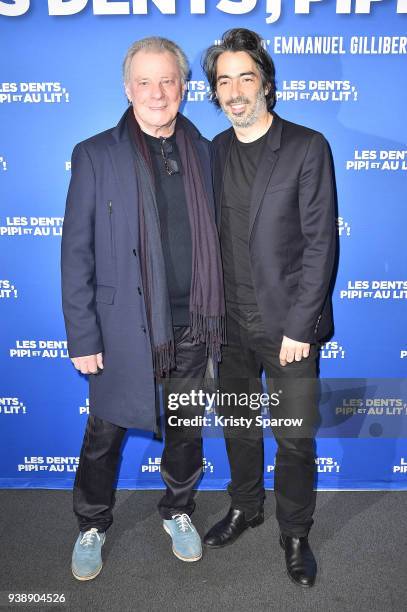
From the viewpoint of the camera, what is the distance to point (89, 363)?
2.25 metres

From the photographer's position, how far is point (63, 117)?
2598 mm

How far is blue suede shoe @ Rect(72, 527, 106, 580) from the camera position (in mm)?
2348

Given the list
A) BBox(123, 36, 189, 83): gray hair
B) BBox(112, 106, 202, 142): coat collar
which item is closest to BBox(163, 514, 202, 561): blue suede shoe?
BBox(112, 106, 202, 142): coat collar

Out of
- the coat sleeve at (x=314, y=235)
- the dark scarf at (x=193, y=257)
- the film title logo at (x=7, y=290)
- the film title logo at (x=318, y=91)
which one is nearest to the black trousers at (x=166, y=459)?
the dark scarf at (x=193, y=257)

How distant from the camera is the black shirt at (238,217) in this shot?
2.22 meters

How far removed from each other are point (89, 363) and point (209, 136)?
1226 millimetres

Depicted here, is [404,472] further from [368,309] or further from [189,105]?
[189,105]

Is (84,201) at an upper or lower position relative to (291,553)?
upper

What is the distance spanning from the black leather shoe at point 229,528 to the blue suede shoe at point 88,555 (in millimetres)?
498

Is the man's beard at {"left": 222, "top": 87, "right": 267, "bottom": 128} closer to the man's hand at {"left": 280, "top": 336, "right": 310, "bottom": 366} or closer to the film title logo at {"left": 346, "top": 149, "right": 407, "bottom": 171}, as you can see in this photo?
the film title logo at {"left": 346, "top": 149, "right": 407, "bottom": 171}

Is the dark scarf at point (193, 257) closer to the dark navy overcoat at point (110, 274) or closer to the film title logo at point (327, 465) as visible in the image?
the dark navy overcoat at point (110, 274)

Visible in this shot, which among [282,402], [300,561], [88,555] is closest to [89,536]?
[88,555]

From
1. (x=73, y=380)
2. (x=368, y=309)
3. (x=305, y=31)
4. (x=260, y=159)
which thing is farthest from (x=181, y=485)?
(x=305, y=31)

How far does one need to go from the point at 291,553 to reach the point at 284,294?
113 cm
